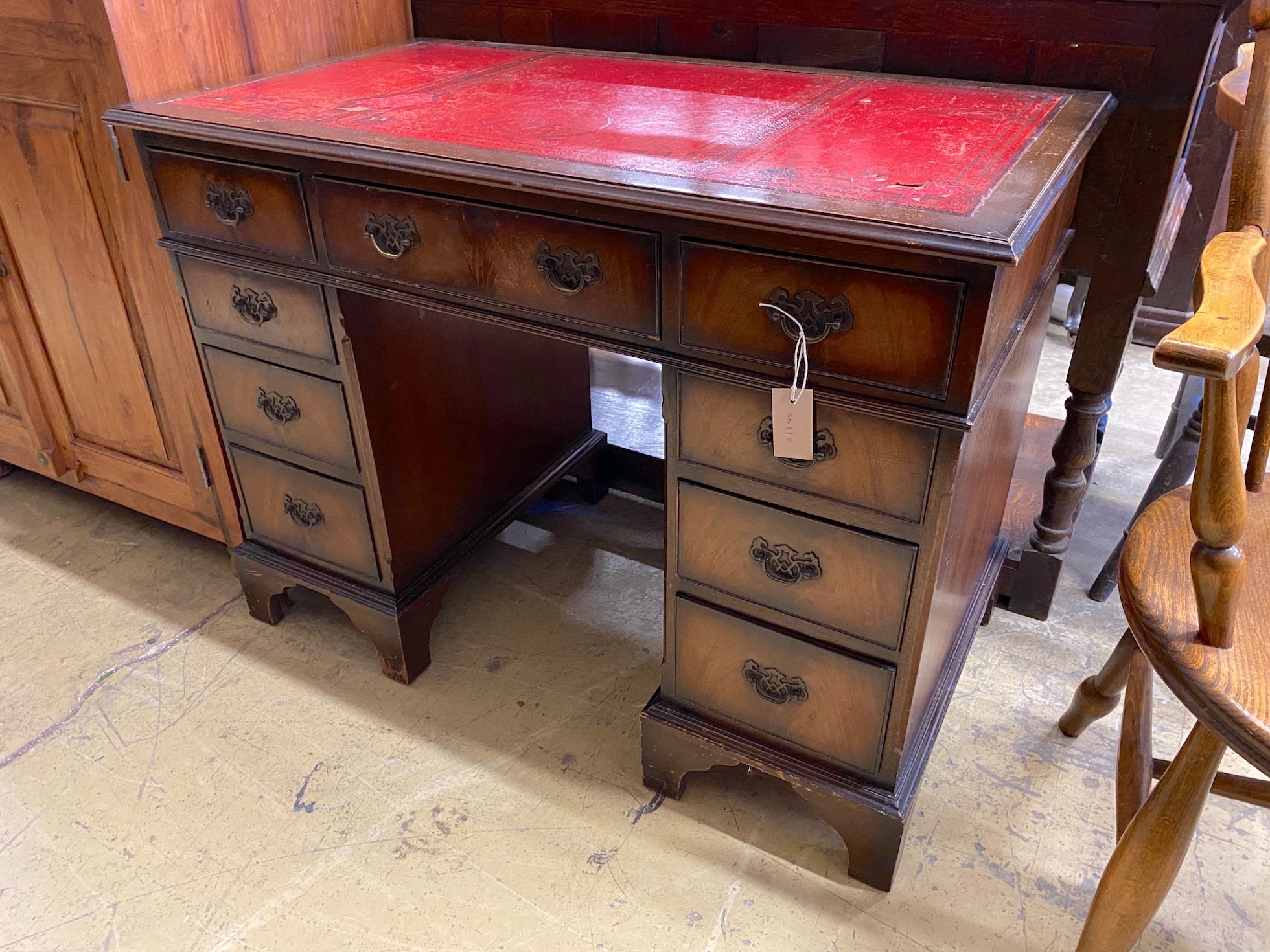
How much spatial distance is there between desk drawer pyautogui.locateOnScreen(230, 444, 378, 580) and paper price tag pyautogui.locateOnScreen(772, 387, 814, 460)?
2.51 ft

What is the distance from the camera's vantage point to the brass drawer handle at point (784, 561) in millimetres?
1104

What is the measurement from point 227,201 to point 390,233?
292 mm

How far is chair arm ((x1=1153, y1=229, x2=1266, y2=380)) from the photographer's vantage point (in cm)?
69

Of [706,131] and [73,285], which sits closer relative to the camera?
[706,131]

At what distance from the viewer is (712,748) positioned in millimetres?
1308

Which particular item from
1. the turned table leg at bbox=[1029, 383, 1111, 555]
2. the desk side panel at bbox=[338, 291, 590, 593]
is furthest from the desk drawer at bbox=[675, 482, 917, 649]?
the turned table leg at bbox=[1029, 383, 1111, 555]

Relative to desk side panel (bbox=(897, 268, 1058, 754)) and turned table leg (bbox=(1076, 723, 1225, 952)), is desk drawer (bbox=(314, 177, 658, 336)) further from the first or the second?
turned table leg (bbox=(1076, 723, 1225, 952))

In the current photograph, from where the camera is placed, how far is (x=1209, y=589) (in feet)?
2.83

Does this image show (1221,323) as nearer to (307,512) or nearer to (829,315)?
(829,315)

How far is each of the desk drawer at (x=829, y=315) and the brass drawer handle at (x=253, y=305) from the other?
698 millimetres

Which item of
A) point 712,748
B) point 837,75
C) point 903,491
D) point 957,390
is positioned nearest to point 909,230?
point 957,390

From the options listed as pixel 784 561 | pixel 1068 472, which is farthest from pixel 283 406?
pixel 1068 472

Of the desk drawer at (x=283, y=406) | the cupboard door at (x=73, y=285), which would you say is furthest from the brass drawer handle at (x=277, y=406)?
the cupboard door at (x=73, y=285)

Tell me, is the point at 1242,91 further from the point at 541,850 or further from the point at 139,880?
the point at 139,880
